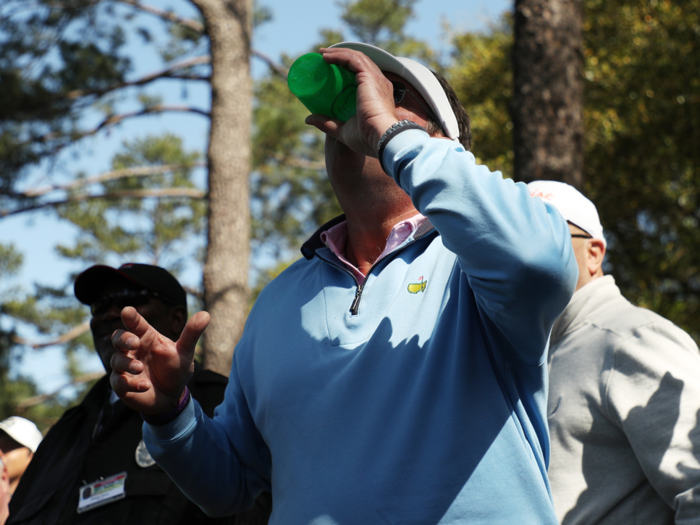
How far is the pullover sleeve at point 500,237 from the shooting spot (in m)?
1.28

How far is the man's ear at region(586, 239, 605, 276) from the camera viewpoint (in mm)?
2592

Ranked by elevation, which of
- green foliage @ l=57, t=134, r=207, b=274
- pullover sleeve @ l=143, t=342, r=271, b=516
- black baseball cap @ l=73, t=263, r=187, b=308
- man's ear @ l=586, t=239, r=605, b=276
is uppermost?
man's ear @ l=586, t=239, r=605, b=276

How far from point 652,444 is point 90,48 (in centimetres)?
880

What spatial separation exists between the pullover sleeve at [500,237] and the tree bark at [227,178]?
15.8ft

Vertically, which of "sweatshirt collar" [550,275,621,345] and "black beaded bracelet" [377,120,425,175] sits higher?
"black beaded bracelet" [377,120,425,175]

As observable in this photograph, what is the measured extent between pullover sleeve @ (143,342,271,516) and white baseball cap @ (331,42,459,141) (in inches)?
35.3

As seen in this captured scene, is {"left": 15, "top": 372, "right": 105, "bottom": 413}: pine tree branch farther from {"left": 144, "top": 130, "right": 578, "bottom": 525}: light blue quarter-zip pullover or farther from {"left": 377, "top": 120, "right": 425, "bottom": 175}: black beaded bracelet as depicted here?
{"left": 377, "top": 120, "right": 425, "bottom": 175}: black beaded bracelet

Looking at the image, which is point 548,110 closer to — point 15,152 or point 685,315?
point 685,315

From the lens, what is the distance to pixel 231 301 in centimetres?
637

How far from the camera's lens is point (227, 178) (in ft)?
22.3

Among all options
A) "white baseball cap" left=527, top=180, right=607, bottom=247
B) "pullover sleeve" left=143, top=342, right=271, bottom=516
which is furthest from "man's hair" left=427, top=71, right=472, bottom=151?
"pullover sleeve" left=143, top=342, right=271, bottom=516

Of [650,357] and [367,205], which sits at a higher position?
[367,205]

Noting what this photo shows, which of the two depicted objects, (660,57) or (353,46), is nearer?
(353,46)

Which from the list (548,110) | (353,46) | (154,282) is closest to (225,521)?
(154,282)
